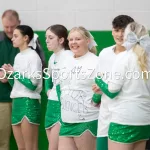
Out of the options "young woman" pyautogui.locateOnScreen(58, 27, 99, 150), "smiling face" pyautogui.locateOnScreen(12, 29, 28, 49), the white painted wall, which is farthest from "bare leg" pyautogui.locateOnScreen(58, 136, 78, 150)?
the white painted wall

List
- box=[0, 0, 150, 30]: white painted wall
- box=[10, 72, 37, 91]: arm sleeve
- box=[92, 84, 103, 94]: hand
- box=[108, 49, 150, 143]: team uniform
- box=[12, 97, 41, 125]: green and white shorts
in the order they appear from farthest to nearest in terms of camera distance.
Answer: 1. box=[0, 0, 150, 30]: white painted wall
2. box=[12, 97, 41, 125]: green and white shorts
3. box=[10, 72, 37, 91]: arm sleeve
4. box=[92, 84, 103, 94]: hand
5. box=[108, 49, 150, 143]: team uniform

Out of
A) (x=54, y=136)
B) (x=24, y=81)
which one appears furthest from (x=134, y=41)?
(x=24, y=81)

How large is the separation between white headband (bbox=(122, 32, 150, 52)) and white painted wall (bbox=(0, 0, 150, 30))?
153 cm

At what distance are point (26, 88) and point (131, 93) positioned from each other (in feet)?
5.06

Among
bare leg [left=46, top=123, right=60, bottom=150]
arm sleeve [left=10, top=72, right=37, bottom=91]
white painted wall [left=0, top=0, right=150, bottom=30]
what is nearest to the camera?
bare leg [left=46, top=123, right=60, bottom=150]

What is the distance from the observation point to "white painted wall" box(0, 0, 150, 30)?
5277 mm

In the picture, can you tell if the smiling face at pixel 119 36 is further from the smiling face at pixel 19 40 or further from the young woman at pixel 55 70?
the smiling face at pixel 19 40

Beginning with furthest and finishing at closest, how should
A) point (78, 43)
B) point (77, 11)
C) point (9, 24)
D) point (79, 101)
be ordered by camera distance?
point (77, 11) < point (9, 24) < point (78, 43) < point (79, 101)

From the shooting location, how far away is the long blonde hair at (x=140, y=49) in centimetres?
369

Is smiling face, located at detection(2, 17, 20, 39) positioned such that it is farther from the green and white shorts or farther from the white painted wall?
the green and white shorts

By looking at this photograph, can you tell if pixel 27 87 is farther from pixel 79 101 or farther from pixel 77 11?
pixel 77 11

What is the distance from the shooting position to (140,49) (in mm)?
3729

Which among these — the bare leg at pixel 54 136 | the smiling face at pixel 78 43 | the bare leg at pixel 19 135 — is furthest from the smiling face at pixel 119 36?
the bare leg at pixel 19 135

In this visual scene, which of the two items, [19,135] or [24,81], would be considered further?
[19,135]
